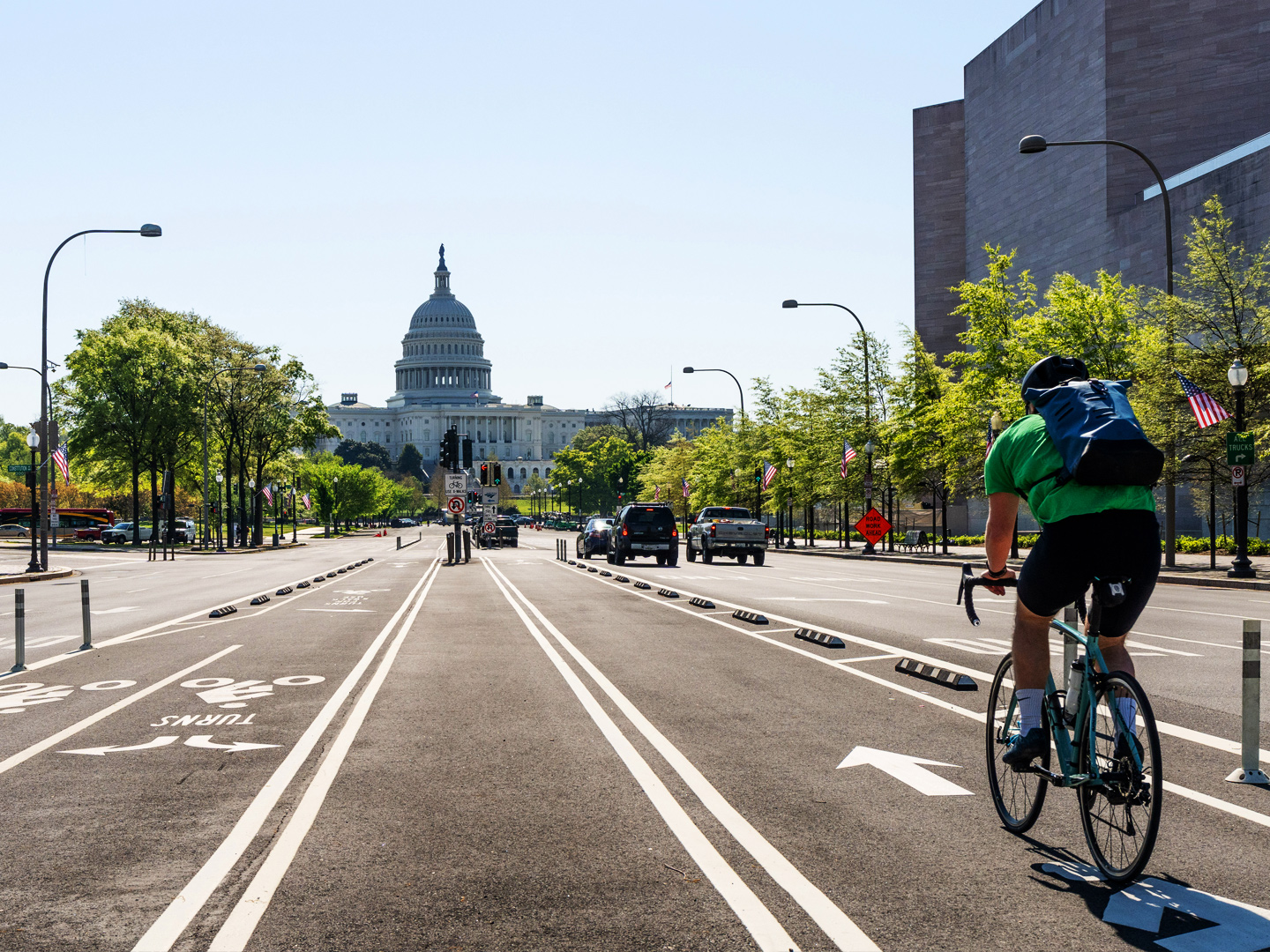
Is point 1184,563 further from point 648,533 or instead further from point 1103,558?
point 1103,558

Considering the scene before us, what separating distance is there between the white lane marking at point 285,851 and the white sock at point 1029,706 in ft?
10.7

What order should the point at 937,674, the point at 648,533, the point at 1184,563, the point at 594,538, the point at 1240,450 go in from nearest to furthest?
the point at 937,674
the point at 1240,450
the point at 1184,563
the point at 648,533
the point at 594,538

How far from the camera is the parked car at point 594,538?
1905 inches

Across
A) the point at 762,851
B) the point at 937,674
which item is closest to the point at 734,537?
the point at 937,674

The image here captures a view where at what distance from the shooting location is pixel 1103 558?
15.9 feet

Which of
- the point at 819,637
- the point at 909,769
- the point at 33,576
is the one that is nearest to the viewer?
the point at 909,769

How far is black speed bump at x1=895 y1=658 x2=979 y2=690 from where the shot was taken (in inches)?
409

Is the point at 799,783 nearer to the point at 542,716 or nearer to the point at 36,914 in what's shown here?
the point at 542,716

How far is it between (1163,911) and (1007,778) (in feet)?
4.18

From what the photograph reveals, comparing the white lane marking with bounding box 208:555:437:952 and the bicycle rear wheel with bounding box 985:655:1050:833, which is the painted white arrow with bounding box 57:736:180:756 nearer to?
the white lane marking with bounding box 208:555:437:952

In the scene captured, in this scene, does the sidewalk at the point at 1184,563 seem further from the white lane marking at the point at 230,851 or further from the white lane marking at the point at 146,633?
the white lane marking at the point at 146,633

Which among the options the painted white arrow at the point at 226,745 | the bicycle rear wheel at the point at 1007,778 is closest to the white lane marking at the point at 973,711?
the bicycle rear wheel at the point at 1007,778

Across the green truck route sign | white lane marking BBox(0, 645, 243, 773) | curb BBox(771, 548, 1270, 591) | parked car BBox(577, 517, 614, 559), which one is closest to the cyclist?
curb BBox(771, 548, 1270, 591)

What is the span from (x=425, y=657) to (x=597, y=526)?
1423 inches
